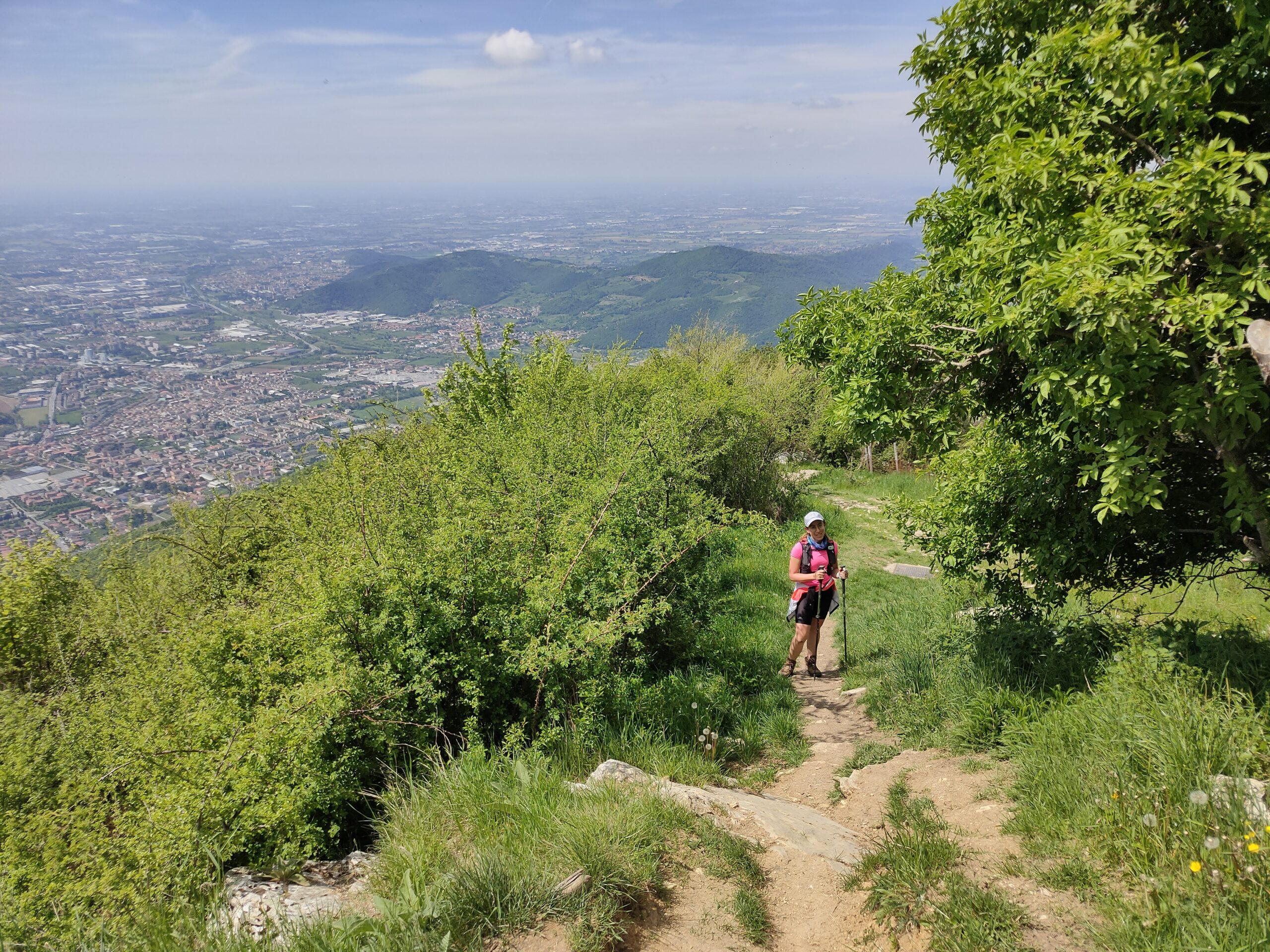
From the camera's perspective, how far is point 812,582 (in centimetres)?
721

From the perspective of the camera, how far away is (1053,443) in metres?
3.91

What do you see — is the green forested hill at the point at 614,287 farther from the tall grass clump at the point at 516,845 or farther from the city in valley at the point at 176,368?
the tall grass clump at the point at 516,845

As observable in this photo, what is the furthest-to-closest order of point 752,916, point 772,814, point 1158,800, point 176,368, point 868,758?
point 176,368 < point 868,758 < point 772,814 < point 752,916 < point 1158,800

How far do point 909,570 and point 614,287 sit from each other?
376 feet

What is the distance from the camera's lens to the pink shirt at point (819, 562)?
7.23m

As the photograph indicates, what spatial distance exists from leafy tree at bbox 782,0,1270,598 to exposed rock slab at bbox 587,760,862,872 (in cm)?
260

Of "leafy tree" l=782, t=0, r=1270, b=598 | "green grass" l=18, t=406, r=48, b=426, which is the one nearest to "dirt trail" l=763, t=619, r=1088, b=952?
"leafy tree" l=782, t=0, r=1270, b=598

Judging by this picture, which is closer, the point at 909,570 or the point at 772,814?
the point at 772,814

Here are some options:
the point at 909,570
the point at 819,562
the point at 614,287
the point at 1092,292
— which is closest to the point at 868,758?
the point at 819,562

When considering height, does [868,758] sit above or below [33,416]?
above

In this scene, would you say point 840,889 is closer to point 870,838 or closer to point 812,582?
point 870,838

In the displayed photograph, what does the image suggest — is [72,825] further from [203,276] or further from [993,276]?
[203,276]

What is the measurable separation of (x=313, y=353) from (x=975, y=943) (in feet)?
233

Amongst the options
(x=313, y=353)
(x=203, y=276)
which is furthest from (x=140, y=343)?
(x=203, y=276)
